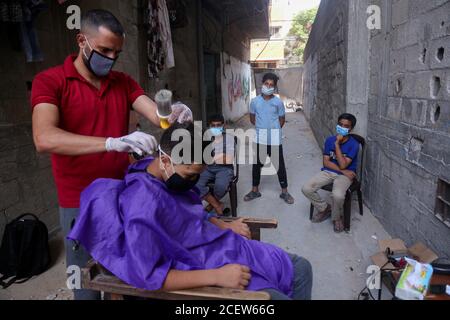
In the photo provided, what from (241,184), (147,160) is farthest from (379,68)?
(147,160)

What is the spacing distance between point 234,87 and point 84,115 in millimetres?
11200

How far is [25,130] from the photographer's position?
2.90 meters

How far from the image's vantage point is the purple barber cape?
1.33m

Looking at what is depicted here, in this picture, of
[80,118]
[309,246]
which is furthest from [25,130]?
[309,246]

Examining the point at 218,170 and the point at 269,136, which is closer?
the point at 218,170

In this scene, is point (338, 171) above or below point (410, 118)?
below

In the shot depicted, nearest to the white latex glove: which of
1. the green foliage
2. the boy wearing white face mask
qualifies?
the boy wearing white face mask

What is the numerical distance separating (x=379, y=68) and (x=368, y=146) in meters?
0.81

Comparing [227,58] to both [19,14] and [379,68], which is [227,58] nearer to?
[379,68]

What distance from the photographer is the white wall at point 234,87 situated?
10.7m

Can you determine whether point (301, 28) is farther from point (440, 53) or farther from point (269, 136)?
point (440, 53)

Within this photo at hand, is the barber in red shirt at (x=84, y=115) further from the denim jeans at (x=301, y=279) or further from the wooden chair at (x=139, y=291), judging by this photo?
the denim jeans at (x=301, y=279)

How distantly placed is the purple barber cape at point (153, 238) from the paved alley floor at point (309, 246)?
0.98 meters

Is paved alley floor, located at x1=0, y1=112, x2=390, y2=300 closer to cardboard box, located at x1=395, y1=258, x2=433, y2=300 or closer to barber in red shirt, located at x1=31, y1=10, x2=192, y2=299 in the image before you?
cardboard box, located at x1=395, y1=258, x2=433, y2=300
